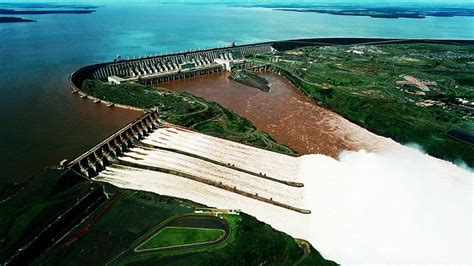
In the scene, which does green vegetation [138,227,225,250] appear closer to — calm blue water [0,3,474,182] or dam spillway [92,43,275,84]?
calm blue water [0,3,474,182]

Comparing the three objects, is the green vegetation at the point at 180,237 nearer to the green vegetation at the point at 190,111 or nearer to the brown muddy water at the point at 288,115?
the green vegetation at the point at 190,111

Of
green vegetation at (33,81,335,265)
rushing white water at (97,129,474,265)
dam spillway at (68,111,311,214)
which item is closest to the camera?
green vegetation at (33,81,335,265)

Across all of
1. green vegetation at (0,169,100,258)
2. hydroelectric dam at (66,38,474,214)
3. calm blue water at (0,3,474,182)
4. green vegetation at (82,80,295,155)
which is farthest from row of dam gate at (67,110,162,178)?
calm blue water at (0,3,474,182)

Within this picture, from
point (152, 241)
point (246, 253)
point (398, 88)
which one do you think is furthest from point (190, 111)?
point (398, 88)

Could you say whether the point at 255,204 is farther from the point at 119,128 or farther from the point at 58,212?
the point at 119,128

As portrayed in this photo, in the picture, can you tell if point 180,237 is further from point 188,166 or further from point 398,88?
point 398,88
